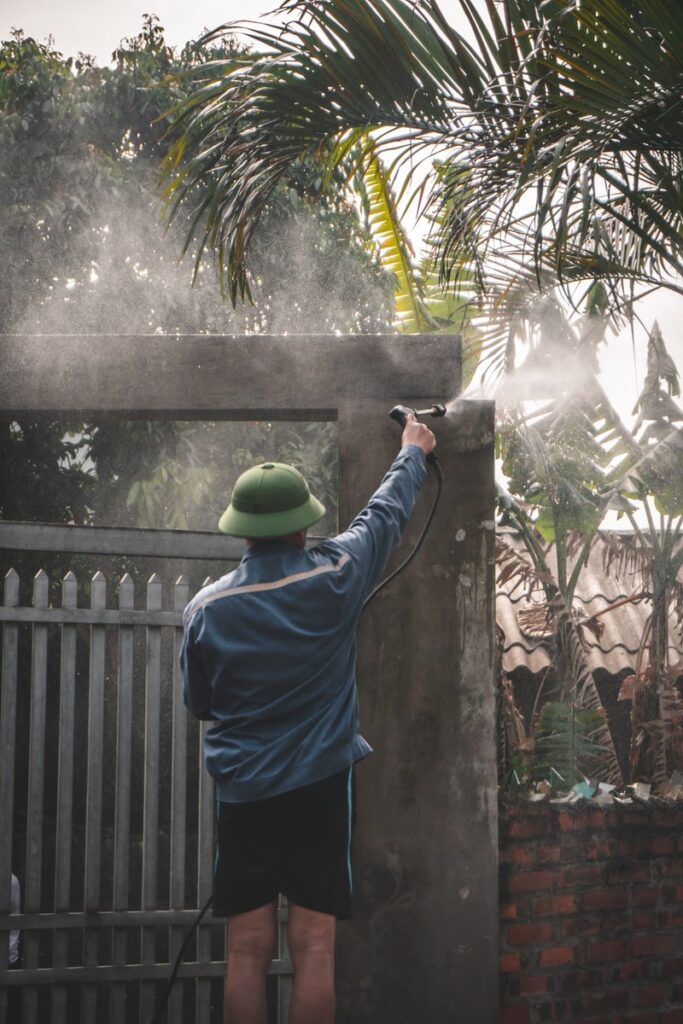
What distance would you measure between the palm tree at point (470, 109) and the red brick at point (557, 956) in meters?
2.47

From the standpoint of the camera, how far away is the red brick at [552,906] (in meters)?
3.56

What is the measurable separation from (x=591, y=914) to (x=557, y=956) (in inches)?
7.9

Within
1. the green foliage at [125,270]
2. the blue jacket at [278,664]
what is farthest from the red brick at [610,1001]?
the green foliage at [125,270]

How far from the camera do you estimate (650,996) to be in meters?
3.65

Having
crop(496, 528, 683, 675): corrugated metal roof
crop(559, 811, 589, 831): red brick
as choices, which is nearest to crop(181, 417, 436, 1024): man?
crop(559, 811, 589, 831): red brick

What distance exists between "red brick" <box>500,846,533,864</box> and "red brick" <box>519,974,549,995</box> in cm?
40

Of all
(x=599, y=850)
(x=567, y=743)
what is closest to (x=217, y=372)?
(x=599, y=850)

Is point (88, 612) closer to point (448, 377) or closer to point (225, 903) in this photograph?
point (225, 903)

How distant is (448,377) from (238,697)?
60.7 inches

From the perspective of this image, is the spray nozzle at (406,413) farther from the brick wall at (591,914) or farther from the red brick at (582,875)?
the red brick at (582,875)

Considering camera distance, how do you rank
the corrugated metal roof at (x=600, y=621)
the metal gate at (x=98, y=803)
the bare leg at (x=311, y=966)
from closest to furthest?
the bare leg at (x=311, y=966)
the metal gate at (x=98, y=803)
the corrugated metal roof at (x=600, y=621)

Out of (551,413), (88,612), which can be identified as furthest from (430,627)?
(551,413)

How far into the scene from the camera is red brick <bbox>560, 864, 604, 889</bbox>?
3600mm

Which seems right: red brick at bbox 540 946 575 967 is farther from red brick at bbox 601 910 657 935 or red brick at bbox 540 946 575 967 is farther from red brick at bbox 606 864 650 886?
red brick at bbox 606 864 650 886
